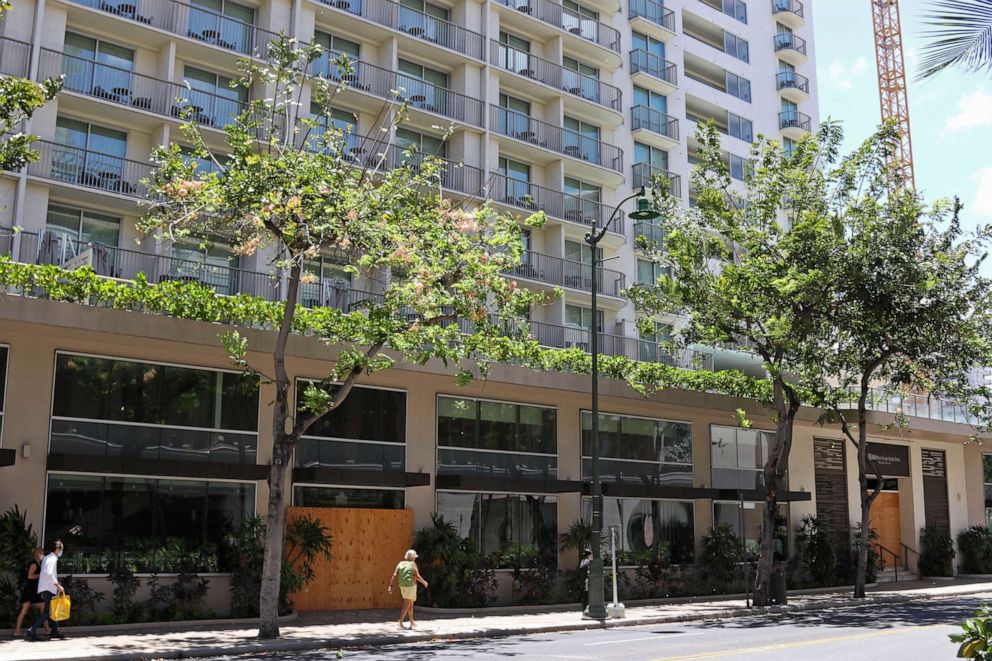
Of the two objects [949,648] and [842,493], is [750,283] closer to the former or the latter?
[949,648]

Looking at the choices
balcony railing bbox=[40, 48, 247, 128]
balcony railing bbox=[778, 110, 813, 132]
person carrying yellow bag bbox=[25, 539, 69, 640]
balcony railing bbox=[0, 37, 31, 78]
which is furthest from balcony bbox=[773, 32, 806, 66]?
person carrying yellow bag bbox=[25, 539, 69, 640]

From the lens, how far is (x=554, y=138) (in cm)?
3634

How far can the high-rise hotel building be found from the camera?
66.5ft

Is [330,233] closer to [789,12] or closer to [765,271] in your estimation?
[765,271]

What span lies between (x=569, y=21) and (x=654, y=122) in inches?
213

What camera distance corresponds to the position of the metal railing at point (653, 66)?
132 ft

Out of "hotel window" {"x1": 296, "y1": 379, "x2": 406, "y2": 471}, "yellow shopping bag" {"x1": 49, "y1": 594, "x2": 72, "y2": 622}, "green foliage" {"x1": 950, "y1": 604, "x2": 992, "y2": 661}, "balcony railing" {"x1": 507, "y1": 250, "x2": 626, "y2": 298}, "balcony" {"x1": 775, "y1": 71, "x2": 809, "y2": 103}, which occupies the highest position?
"balcony" {"x1": 775, "y1": 71, "x2": 809, "y2": 103}

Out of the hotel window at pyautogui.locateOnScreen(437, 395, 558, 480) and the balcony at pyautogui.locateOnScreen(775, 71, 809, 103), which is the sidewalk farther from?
the balcony at pyautogui.locateOnScreen(775, 71, 809, 103)

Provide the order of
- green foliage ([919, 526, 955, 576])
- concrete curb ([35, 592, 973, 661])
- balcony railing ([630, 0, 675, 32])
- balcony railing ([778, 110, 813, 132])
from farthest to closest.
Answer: balcony railing ([778, 110, 813, 132]) < balcony railing ([630, 0, 675, 32]) < green foliage ([919, 526, 955, 576]) < concrete curb ([35, 592, 973, 661])

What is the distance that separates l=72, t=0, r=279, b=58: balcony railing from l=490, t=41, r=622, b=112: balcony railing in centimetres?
911

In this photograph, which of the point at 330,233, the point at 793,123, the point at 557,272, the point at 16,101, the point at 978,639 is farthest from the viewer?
the point at 793,123

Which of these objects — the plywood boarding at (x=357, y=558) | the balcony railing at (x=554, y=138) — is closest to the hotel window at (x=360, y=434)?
the plywood boarding at (x=357, y=558)

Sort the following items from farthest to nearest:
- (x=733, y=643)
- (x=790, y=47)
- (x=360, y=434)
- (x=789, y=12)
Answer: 1. (x=789, y=12)
2. (x=790, y=47)
3. (x=360, y=434)
4. (x=733, y=643)

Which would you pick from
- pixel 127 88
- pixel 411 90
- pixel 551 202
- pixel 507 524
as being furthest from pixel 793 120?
pixel 127 88
